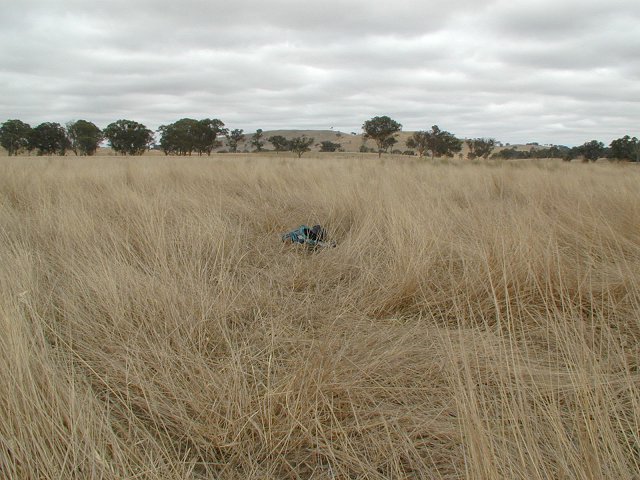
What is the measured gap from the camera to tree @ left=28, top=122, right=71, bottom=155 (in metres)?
43.2

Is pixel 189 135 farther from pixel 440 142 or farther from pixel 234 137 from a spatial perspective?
pixel 440 142

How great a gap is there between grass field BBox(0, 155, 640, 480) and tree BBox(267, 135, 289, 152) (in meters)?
49.6

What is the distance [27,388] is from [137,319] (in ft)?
Answer: 2.15

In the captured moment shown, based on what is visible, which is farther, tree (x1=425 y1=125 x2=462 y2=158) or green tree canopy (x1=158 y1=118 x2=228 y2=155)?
green tree canopy (x1=158 y1=118 x2=228 y2=155)

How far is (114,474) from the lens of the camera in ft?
3.38

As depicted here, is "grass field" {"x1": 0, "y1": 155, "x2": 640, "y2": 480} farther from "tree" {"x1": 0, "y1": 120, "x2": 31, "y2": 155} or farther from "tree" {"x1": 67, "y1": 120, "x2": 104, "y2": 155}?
"tree" {"x1": 0, "y1": 120, "x2": 31, "y2": 155}

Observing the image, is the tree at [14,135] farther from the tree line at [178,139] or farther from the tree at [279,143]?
the tree at [279,143]

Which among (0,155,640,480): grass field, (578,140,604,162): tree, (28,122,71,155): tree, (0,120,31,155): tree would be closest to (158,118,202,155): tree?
(28,122,71,155): tree

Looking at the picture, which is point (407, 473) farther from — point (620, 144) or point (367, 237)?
point (620, 144)

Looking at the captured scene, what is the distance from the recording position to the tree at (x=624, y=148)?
25.8m

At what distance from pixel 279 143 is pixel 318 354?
173 ft

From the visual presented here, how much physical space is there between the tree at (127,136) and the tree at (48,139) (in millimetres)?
6394

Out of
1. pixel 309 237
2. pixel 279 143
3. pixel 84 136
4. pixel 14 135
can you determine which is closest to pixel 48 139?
pixel 14 135

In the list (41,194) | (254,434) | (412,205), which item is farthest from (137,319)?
(41,194)
